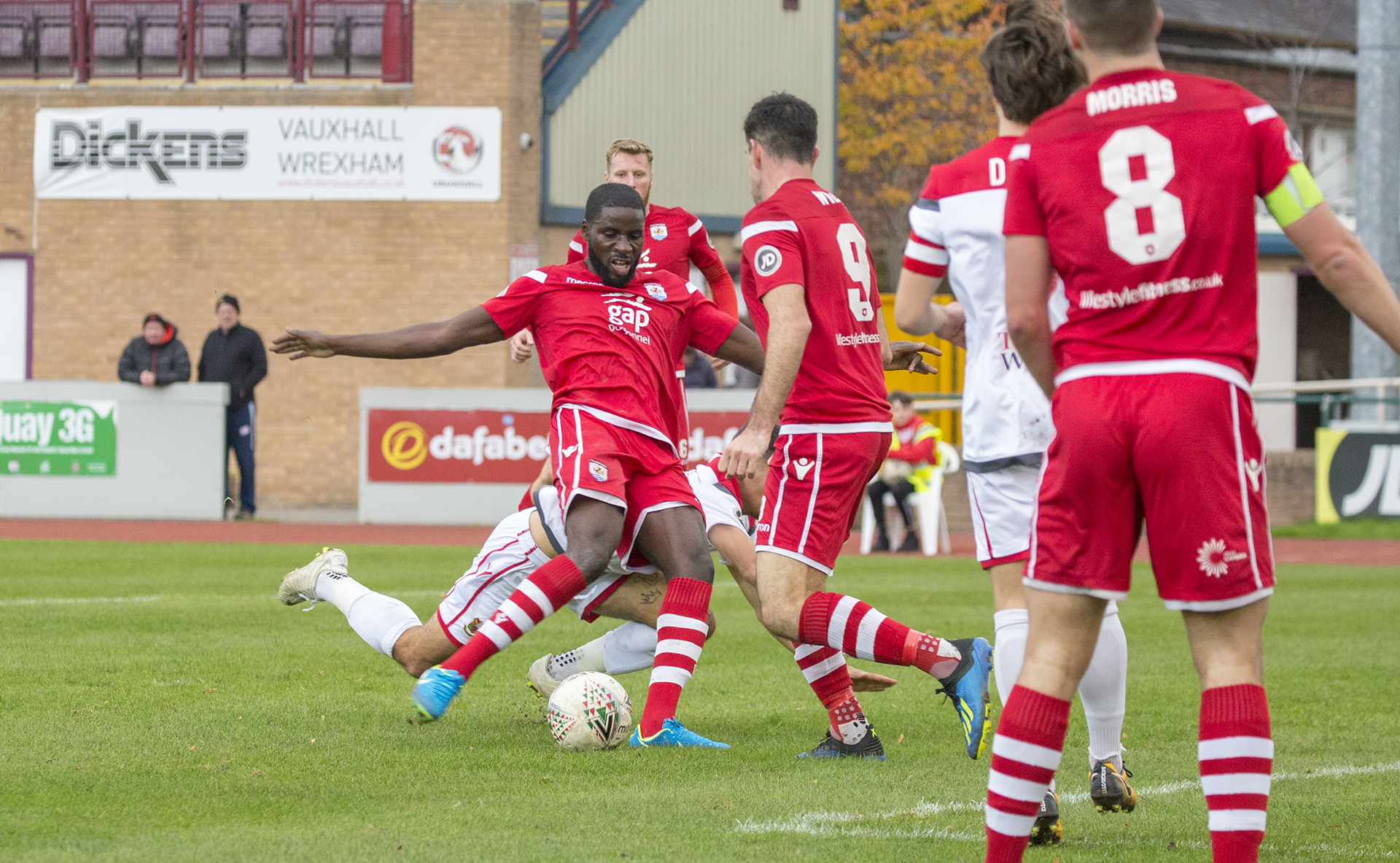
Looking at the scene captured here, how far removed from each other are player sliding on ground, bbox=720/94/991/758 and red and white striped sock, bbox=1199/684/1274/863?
188 centimetres

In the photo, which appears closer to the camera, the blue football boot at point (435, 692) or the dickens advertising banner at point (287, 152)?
the blue football boot at point (435, 692)

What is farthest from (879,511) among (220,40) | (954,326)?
(220,40)

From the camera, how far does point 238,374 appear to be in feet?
62.9

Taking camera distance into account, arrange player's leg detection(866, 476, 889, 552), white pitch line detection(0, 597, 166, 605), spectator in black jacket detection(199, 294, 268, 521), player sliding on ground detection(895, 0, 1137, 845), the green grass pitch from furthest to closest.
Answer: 1. spectator in black jacket detection(199, 294, 268, 521)
2. player's leg detection(866, 476, 889, 552)
3. white pitch line detection(0, 597, 166, 605)
4. player sliding on ground detection(895, 0, 1137, 845)
5. the green grass pitch

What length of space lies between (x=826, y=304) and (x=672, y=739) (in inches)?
67.1

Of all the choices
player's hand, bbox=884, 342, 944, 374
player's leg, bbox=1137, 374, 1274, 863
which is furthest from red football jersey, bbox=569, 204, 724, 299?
player's leg, bbox=1137, 374, 1274, 863

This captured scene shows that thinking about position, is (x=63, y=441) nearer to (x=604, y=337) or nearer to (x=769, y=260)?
(x=604, y=337)

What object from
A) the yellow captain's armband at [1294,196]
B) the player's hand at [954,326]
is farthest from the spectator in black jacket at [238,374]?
the yellow captain's armband at [1294,196]

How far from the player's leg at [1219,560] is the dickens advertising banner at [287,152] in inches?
860

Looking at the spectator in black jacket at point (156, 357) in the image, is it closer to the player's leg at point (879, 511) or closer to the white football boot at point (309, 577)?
the player's leg at point (879, 511)

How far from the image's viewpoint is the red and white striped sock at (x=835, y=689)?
586 cm

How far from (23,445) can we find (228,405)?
255 centimetres

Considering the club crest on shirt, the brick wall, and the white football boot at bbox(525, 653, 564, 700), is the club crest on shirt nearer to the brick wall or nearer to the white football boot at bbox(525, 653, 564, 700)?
the white football boot at bbox(525, 653, 564, 700)

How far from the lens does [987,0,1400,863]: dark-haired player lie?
340 cm
